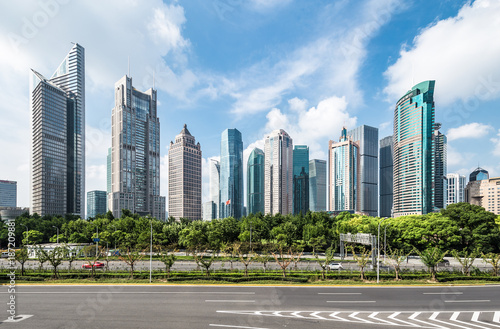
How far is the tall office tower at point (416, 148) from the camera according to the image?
172375 millimetres

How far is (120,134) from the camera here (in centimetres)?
17875

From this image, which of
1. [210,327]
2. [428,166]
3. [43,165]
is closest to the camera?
[210,327]

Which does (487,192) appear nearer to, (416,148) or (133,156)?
(416,148)

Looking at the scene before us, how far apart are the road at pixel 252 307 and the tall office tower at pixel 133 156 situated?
157 metres

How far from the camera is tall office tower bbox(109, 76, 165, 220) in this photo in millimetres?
176625

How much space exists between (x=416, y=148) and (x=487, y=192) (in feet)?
189

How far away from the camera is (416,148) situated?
17800 centimetres

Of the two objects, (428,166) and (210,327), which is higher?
(428,166)

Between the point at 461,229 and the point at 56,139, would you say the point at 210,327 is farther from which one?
the point at 56,139

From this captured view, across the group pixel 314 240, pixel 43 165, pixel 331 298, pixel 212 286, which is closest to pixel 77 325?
pixel 212 286

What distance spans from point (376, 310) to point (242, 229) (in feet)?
158

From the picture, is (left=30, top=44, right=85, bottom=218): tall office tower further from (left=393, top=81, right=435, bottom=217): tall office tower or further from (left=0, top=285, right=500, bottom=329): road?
(left=393, top=81, right=435, bottom=217): tall office tower

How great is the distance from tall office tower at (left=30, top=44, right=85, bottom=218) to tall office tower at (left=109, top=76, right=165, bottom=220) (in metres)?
20.2

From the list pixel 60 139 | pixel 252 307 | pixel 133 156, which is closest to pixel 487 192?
pixel 252 307
